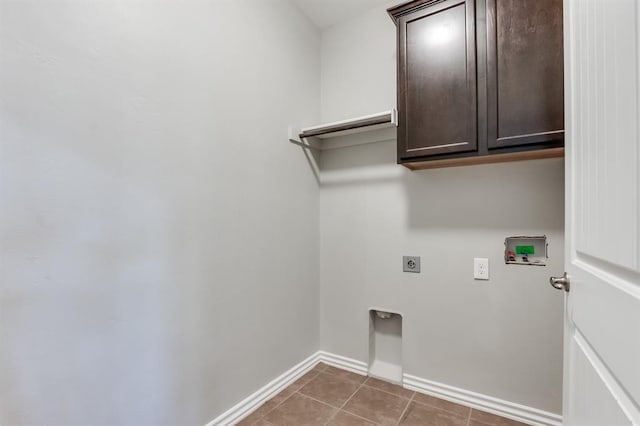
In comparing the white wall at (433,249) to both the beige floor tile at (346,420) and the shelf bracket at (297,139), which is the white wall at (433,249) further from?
the beige floor tile at (346,420)

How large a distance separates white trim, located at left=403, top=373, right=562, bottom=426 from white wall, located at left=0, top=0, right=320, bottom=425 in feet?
2.97

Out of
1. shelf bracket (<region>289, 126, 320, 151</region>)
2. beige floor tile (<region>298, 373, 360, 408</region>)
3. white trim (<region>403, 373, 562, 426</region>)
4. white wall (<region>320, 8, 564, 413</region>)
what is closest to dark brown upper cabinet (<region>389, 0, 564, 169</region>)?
white wall (<region>320, 8, 564, 413</region>)

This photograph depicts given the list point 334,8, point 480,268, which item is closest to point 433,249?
point 480,268

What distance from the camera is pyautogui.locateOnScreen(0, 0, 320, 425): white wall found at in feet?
3.06

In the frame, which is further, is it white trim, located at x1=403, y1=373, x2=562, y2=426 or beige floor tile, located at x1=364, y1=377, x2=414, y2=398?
beige floor tile, located at x1=364, y1=377, x2=414, y2=398

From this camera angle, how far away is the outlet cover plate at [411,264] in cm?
196

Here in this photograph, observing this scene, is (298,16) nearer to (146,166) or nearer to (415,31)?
(415,31)

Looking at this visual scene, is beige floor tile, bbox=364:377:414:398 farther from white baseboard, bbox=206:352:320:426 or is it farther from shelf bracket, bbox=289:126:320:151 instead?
shelf bracket, bbox=289:126:320:151

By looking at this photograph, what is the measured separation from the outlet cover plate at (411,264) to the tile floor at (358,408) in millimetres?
791

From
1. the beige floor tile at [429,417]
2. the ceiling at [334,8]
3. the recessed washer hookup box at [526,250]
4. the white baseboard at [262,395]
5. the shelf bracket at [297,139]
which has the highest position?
the ceiling at [334,8]

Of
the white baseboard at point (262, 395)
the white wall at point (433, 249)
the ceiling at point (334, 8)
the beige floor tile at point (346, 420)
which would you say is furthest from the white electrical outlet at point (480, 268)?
the ceiling at point (334, 8)

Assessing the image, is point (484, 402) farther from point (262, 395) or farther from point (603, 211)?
point (603, 211)

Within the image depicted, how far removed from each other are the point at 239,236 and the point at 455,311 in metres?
1.42

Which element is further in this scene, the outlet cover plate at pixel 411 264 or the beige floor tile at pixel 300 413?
the outlet cover plate at pixel 411 264
